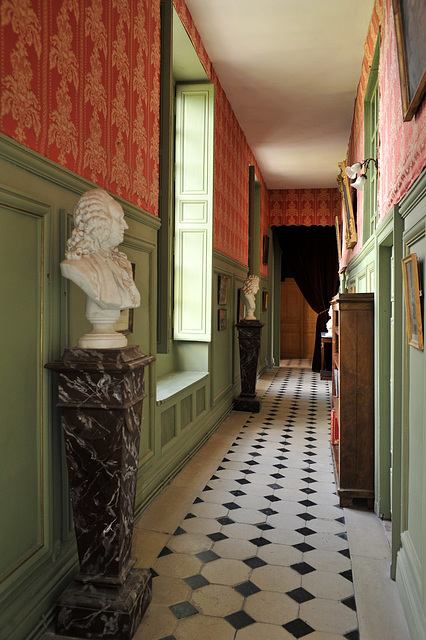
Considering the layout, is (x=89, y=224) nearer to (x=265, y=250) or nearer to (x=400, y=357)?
(x=400, y=357)

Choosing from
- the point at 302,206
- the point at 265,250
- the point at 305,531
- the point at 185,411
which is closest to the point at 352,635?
the point at 305,531

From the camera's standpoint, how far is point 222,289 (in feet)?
22.3

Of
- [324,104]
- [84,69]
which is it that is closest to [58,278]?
[84,69]

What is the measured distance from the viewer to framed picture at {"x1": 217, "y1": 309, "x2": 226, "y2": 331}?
6.76 m

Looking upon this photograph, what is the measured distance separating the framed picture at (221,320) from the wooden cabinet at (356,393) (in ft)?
9.60

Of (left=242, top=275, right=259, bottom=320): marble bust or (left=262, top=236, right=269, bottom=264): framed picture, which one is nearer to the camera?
(left=242, top=275, right=259, bottom=320): marble bust


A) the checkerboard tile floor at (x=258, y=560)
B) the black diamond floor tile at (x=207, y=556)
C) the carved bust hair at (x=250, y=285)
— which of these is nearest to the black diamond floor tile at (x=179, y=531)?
the checkerboard tile floor at (x=258, y=560)

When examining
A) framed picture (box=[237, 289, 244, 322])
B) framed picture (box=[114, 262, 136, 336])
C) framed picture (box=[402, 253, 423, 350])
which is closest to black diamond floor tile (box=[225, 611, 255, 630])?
framed picture (box=[402, 253, 423, 350])

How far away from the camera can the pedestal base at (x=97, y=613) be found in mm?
2340

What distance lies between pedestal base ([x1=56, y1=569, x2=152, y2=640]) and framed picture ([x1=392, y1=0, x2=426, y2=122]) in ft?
8.99

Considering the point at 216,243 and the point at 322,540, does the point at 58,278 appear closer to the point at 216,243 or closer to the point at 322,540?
the point at 322,540

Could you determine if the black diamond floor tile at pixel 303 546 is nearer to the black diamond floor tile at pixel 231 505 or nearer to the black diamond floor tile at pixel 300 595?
the black diamond floor tile at pixel 300 595

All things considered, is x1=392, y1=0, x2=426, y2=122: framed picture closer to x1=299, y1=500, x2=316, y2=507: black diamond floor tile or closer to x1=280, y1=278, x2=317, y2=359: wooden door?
x1=299, y1=500, x2=316, y2=507: black diamond floor tile

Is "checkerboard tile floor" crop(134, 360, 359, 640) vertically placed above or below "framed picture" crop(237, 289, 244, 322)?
below
